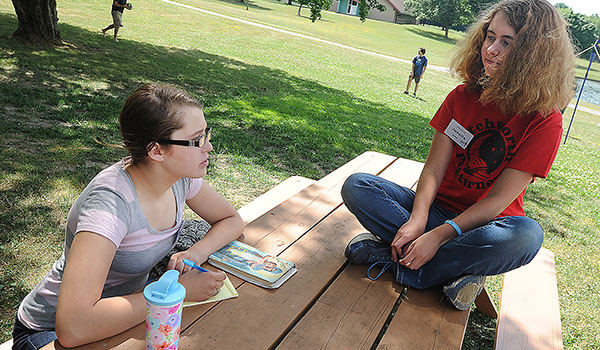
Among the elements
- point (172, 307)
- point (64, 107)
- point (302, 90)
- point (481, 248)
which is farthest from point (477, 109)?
point (302, 90)

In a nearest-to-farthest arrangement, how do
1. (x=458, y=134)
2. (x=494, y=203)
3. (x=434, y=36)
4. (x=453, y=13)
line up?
1. (x=494, y=203)
2. (x=458, y=134)
3. (x=434, y=36)
4. (x=453, y=13)

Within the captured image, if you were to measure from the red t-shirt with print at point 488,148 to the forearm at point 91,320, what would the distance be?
1744mm

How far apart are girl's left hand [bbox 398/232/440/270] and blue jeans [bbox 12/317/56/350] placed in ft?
4.72

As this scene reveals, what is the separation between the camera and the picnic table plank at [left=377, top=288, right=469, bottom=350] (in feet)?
5.67

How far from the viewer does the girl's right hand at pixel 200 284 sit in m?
1.69

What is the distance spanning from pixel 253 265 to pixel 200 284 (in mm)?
Result: 328

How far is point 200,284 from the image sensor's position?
67.6 inches

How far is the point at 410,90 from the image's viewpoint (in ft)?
53.6

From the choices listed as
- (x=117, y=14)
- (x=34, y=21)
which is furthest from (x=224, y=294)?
(x=117, y=14)

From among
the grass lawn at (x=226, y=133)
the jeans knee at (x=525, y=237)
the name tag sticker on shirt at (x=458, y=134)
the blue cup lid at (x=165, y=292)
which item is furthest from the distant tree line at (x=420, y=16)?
the blue cup lid at (x=165, y=292)

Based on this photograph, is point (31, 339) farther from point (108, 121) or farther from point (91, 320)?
point (108, 121)

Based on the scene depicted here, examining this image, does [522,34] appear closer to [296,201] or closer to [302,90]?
[296,201]

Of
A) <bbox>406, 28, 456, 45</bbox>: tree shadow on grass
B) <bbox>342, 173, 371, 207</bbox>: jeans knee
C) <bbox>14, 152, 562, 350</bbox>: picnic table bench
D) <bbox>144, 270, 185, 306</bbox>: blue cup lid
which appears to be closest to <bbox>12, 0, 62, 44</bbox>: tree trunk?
<bbox>14, 152, 562, 350</bbox>: picnic table bench

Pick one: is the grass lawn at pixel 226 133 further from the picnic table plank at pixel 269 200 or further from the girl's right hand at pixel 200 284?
the girl's right hand at pixel 200 284
